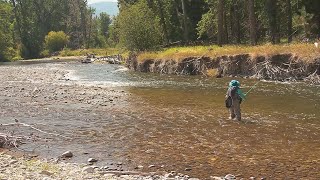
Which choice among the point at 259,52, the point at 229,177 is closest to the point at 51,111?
the point at 229,177

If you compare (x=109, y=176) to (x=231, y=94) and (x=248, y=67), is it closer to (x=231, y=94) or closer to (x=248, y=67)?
(x=231, y=94)

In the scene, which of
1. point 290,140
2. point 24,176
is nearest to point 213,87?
point 290,140

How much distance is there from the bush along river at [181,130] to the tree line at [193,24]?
20.4 metres

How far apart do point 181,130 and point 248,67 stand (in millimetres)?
19141

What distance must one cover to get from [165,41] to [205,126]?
47899mm

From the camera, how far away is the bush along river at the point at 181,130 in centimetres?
1024

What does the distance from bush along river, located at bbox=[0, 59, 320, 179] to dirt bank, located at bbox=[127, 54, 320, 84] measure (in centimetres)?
332

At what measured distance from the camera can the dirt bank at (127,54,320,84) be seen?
2791cm

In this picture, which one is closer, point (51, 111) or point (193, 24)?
point (51, 111)

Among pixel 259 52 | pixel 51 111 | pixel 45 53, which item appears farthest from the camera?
pixel 45 53

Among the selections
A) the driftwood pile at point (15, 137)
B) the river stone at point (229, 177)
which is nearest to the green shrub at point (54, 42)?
Answer: the driftwood pile at point (15, 137)

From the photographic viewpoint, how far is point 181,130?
560 inches

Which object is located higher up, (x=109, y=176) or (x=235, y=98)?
(x=235, y=98)

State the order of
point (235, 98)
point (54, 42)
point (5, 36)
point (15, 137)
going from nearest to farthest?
point (15, 137) < point (235, 98) < point (5, 36) < point (54, 42)
